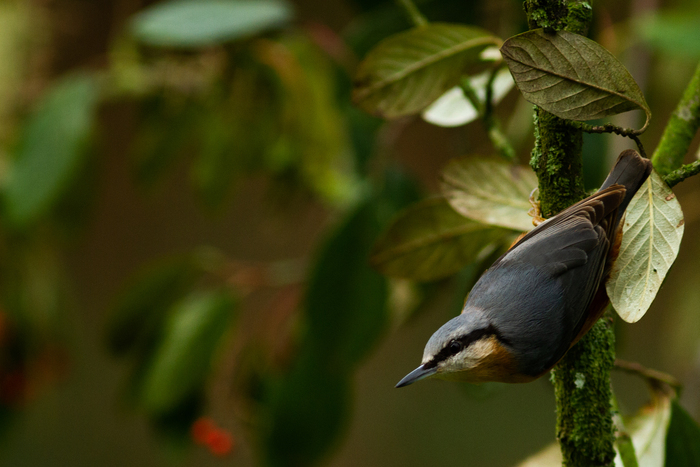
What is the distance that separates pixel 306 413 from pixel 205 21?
75 cm

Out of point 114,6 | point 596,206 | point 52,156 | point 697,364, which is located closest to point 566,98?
point 596,206

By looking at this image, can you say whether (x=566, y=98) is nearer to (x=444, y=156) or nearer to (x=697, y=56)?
(x=697, y=56)

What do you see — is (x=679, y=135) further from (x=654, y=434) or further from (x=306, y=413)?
(x=306, y=413)

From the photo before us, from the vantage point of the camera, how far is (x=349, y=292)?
3.72ft

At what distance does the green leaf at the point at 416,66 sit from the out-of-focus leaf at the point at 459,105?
0.07 metres

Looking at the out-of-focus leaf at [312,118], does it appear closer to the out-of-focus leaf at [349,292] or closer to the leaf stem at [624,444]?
the out-of-focus leaf at [349,292]

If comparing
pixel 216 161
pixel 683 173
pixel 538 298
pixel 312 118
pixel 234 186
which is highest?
pixel 683 173

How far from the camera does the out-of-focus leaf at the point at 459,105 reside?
63 centimetres

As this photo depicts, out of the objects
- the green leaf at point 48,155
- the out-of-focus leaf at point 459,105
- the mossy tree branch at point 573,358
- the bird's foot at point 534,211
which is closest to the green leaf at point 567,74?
the mossy tree branch at point 573,358

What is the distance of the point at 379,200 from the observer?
1158 millimetres

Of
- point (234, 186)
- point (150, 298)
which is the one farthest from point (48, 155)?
point (234, 186)

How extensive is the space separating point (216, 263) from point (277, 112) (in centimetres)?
38

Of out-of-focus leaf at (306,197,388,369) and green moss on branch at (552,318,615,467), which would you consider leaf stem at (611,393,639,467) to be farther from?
out-of-focus leaf at (306,197,388,369)

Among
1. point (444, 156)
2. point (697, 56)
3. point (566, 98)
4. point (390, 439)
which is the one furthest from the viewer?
point (390, 439)
